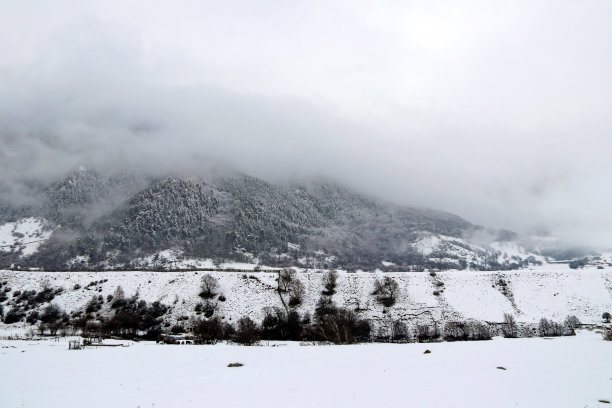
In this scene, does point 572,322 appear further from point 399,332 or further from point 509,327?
point 399,332

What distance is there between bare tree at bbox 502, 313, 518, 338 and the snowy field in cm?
4619

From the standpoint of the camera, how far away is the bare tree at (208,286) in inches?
3866

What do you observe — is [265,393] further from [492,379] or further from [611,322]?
[611,322]

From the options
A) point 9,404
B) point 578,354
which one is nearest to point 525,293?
point 578,354

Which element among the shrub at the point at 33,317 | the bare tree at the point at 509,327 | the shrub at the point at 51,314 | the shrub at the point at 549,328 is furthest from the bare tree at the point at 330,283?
the shrub at the point at 33,317

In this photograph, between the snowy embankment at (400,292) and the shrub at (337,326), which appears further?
the snowy embankment at (400,292)

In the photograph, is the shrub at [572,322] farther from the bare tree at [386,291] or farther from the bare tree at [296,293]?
the bare tree at [296,293]

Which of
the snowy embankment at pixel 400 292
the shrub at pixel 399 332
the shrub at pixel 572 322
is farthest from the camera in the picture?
the snowy embankment at pixel 400 292

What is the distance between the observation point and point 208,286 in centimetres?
10012

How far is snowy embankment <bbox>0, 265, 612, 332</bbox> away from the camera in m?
88.6

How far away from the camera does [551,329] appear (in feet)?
255

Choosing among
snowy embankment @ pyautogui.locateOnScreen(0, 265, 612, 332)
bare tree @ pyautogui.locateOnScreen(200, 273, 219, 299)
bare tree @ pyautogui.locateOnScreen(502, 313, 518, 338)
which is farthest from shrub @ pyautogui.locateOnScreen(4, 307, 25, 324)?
bare tree @ pyautogui.locateOnScreen(502, 313, 518, 338)

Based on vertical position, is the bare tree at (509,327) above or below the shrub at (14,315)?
below

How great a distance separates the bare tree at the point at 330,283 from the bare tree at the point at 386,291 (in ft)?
37.5
